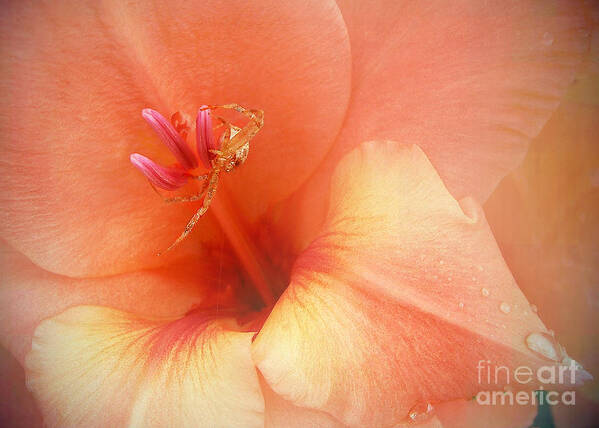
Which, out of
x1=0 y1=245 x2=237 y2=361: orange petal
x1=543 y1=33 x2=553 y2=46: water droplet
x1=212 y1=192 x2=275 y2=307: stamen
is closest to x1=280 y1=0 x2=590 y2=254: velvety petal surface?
x1=543 y1=33 x2=553 y2=46: water droplet

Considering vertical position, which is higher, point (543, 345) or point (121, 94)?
point (121, 94)

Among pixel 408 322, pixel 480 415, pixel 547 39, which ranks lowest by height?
pixel 480 415

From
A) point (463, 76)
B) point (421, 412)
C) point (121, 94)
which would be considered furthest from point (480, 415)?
point (121, 94)

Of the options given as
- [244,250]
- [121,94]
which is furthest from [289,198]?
[121,94]

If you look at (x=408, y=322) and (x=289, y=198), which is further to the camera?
(x=289, y=198)

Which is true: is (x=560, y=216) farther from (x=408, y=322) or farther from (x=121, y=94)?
(x=121, y=94)

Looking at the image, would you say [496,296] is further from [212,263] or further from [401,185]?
[212,263]
